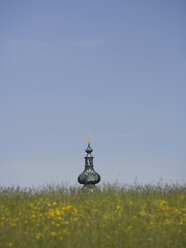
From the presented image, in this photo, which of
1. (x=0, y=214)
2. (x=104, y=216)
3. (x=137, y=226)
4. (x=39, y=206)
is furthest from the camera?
(x=39, y=206)

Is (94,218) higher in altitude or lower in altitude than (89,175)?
lower

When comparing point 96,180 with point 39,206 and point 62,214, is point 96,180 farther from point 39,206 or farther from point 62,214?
point 62,214

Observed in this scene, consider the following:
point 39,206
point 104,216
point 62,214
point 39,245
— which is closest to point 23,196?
point 39,206

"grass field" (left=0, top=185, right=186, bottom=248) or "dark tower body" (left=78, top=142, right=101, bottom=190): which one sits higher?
"dark tower body" (left=78, top=142, right=101, bottom=190)

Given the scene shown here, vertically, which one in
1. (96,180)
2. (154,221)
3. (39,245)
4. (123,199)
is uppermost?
(96,180)

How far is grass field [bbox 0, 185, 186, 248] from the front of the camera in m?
7.54

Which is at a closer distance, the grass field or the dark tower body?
the grass field

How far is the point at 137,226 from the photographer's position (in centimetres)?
843

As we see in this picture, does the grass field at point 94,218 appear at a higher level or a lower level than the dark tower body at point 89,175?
lower

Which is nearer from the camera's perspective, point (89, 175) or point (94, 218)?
point (94, 218)

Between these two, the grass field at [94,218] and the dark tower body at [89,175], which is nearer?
the grass field at [94,218]

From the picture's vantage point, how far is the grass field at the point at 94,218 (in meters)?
7.54

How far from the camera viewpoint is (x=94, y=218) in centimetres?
898

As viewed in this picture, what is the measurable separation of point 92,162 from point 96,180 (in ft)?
2.96
